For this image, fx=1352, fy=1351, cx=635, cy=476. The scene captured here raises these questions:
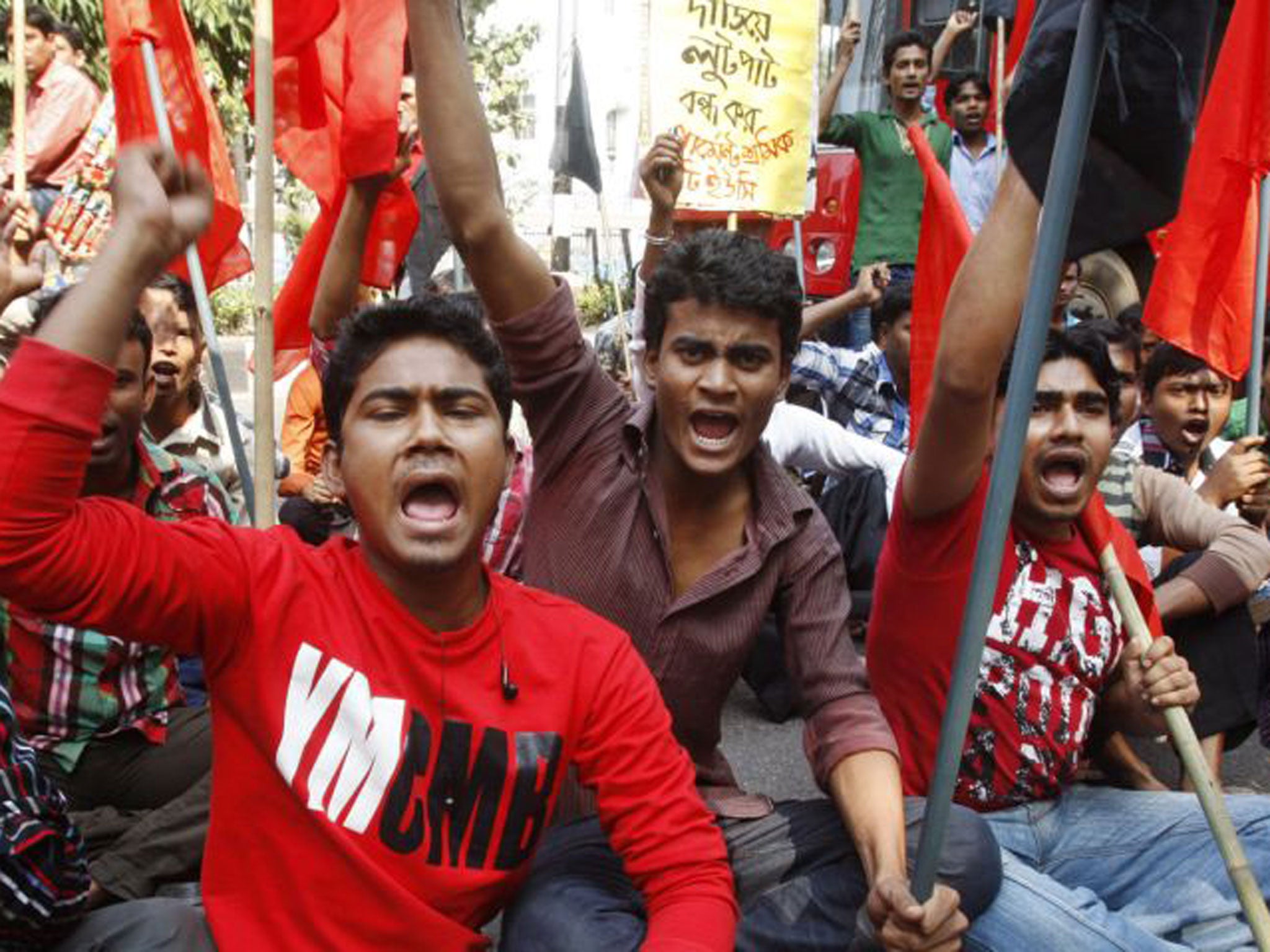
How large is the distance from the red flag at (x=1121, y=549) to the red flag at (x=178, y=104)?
7.39 feet

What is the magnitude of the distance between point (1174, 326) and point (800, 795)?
163cm

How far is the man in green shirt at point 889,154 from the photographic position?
656 cm

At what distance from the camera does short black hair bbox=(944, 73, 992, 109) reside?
265 inches

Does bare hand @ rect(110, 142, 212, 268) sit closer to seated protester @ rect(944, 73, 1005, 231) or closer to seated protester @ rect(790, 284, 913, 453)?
seated protester @ rect(790, 284, 913, 453)

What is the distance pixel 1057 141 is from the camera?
1.64 metres

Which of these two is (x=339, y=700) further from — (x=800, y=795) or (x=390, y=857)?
(x=800, y=795)

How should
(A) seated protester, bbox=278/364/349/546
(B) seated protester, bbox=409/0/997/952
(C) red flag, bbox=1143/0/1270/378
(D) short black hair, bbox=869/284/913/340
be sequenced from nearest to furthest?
(B) seated protester, bbox=409/0/997/952 → (C) red flag, bbox=1143/0/1270/378 → (A) seated protester, bbox=278/364/349/546 → (D) short black hair, bbox=869/284/913/340

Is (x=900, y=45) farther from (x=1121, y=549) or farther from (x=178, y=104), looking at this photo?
(x=1121, y=549)

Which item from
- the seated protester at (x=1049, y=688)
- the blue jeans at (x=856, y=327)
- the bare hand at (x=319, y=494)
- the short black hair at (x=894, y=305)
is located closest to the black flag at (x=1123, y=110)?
the seated protester at (x=1049, y=688)

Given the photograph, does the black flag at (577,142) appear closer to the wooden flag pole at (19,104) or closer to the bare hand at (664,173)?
the bare hand at (664,173)

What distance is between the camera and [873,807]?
2.16 m

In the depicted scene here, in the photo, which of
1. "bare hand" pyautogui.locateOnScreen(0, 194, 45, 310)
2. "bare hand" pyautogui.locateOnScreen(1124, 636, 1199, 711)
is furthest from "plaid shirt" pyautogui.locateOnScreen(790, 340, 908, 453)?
"bare hand" pyautogui.locateOnScreen(0, 194, 45, 310)

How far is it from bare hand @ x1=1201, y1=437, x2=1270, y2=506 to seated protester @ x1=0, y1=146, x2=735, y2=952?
7.04 feet

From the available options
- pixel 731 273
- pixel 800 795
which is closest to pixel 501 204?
pixel 731 273
